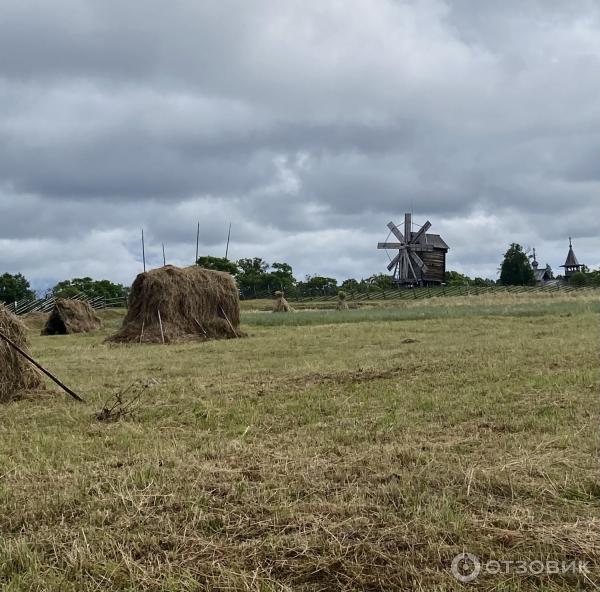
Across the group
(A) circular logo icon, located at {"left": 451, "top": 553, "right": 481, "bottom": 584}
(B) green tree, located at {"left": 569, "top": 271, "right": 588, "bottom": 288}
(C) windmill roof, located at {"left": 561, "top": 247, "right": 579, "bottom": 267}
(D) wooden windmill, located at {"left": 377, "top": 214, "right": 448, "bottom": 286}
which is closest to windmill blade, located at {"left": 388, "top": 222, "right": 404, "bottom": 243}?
(D) wooden windmill, located at {"left": 377, "top": 214, "right": 448, "bottom": 286}

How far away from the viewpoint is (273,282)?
78.6m

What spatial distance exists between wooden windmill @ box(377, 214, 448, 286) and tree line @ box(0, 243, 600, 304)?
3.04 metres

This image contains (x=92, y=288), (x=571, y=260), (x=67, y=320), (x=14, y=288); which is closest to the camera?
(x=67, y=320)

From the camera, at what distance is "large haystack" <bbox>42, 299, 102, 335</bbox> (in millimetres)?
26984

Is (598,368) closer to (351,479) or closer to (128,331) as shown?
(351,479)

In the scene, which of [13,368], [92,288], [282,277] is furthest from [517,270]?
[13,368]

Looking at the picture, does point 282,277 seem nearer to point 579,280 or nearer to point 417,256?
point 417,256

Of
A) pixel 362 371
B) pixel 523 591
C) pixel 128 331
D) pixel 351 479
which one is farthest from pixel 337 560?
pixel 128 331

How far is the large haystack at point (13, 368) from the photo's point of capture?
8586 mm

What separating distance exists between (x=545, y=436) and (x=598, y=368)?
4.02 m

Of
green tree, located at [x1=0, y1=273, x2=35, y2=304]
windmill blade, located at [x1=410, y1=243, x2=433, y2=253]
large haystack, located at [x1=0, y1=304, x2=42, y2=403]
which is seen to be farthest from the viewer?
windmill blade, located at [x1=410, y1=243, x2=433, y2=253]

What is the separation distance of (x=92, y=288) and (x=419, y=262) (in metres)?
38.3

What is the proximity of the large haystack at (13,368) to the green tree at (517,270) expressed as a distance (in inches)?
2848

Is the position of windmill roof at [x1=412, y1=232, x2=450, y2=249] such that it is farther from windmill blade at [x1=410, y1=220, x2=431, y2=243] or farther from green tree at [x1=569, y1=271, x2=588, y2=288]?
green tree at [x1=569, y1=271, x2=588, y2=288]
